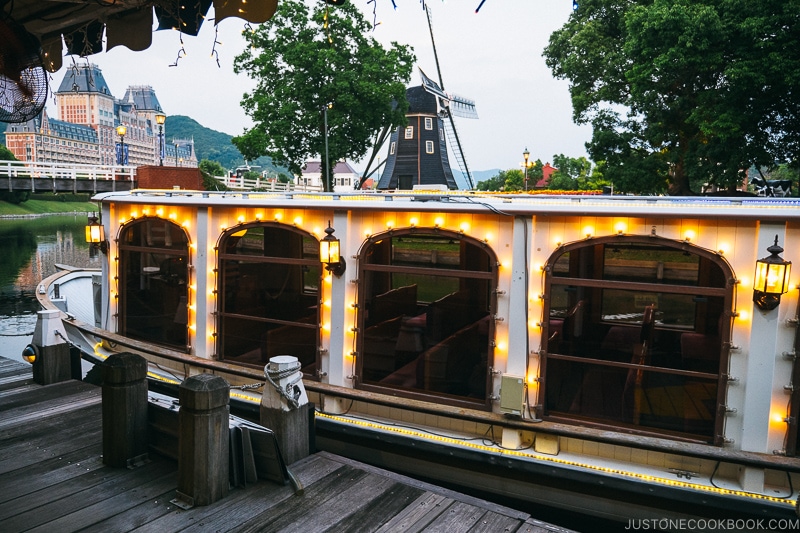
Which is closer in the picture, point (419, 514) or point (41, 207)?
point (419, 514)

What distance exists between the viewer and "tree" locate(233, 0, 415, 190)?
28.0 meters

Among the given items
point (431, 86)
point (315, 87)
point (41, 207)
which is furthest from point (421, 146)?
point (41, 207)

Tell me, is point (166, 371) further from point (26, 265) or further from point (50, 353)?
point (26, 265)

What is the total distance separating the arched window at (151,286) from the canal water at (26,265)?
111 inches

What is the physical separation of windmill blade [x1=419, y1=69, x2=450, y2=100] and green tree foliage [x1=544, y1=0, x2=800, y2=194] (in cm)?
2095

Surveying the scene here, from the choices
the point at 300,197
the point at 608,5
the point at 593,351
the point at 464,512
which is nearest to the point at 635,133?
the point at 608,5

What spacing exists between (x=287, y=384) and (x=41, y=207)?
77.4 meters

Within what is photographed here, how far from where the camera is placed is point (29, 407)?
18.3ft

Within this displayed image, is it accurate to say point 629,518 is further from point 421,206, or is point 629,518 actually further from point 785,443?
point 421,206

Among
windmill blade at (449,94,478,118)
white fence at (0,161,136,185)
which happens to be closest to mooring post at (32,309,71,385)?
white fence at (0,161,136,185)

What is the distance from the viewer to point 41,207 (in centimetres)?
6888

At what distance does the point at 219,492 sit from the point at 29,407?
2982mm

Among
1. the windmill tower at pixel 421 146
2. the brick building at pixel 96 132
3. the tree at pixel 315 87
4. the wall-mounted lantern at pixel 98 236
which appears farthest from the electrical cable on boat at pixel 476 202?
the brick building at pixel 96 132

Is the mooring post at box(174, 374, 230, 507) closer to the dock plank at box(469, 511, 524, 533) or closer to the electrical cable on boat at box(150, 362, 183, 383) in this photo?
the dock plank at box(469, 511, 524, 533)
